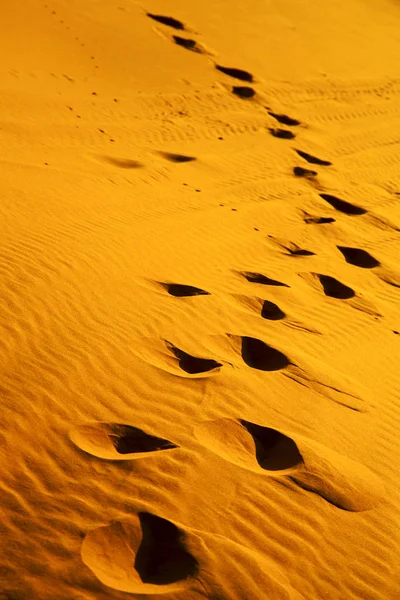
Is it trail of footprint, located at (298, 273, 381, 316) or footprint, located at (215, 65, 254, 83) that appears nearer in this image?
trail of footprint, located at (298, 273, 381, 316)

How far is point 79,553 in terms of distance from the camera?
277 cm

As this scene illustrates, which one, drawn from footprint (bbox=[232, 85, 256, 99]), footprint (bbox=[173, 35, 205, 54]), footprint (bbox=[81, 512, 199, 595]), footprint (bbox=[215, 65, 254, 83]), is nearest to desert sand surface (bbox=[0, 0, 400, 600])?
footprint (bbox=[81, 512, 199, 595])

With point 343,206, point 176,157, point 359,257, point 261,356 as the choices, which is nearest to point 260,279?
point 261,356

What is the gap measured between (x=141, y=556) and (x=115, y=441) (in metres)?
0.64

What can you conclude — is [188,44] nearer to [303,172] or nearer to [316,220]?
[303,172]

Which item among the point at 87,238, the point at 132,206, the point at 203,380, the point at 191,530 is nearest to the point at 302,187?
the point at 132,206

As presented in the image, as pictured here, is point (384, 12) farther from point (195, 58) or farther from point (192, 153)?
point (192, 153)

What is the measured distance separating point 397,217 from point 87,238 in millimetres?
3337

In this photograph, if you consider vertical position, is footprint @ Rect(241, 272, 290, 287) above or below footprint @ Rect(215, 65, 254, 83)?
below

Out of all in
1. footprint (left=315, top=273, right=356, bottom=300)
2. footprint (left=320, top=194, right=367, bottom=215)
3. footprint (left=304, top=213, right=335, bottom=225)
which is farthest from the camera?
footprint (left=320, top=194, right=367, bottom=215)

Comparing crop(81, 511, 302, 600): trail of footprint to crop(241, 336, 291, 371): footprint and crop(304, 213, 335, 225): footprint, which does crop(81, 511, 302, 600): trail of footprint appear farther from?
crop(304, 213, 335, 225): footprint

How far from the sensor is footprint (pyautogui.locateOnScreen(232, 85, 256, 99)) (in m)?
9.63

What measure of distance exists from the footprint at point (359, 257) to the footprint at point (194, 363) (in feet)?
7.63

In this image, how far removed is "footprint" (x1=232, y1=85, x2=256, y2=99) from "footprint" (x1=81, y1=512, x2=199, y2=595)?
762 cm
